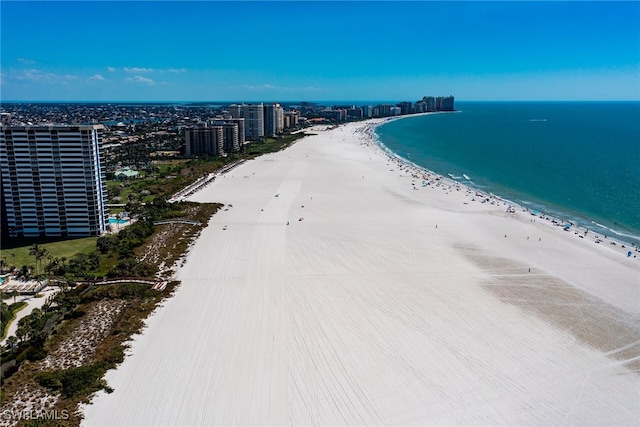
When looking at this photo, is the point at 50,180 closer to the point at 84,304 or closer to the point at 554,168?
the point at 84,304

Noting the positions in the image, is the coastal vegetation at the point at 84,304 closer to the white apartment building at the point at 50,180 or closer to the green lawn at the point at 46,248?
the green lawn at the point at 46,248

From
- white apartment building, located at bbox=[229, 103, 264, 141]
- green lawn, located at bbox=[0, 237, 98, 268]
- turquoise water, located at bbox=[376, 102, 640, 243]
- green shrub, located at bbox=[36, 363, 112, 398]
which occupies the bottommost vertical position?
green shrub, located at bbox=[36, 363, 112, 398]

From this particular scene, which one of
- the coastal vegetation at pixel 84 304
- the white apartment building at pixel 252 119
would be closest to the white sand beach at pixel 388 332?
the coastal vegetation at pixel 84 304

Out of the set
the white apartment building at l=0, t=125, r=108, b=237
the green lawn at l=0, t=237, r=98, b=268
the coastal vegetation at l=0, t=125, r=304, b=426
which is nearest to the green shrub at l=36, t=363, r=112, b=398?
the coastal vegetation at l=0, t=125, r=304, b=426

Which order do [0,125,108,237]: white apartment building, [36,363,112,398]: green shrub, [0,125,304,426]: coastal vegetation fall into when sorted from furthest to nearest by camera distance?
[0,125,108,237]: white apartment building, [0,125,304,426]: coastal vegetation, [36,363,112,398]: green shrub

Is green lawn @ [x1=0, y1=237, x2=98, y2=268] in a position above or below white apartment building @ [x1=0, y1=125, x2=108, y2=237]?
below

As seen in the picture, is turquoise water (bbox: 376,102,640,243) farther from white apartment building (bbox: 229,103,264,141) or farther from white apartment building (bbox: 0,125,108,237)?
white apartment building (bbox: 0,125,108,237)
